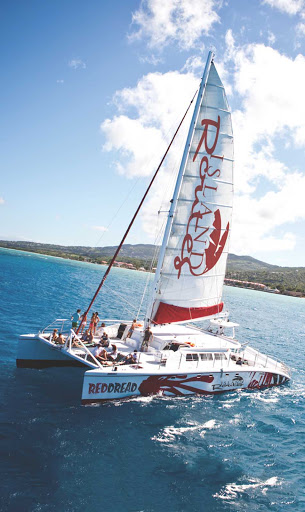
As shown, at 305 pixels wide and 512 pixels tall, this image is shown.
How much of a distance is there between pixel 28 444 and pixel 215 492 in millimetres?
5684

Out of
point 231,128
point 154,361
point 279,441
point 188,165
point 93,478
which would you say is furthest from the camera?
point 231,128

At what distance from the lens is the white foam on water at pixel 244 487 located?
9117 mm

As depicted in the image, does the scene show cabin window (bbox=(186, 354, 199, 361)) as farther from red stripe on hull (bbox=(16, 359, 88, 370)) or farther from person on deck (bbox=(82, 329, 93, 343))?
red stripe on hull (bbox=(16, 359, 88, 370))

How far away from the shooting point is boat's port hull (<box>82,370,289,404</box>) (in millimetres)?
13023

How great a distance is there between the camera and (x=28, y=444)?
32.2 ft

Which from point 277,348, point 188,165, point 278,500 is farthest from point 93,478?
point 277,348

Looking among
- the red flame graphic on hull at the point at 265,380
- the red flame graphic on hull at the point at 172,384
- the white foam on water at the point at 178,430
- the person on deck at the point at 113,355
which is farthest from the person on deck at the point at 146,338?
the red flame graphic on hull at the point at 265,380

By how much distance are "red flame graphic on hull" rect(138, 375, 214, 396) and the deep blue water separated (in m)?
0.44

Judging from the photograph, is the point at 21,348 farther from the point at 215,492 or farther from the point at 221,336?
the point at 221,336

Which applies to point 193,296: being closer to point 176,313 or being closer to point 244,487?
point 176,313

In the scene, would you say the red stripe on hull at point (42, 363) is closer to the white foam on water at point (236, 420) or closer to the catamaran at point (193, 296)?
the catamaran at point (193, 296)

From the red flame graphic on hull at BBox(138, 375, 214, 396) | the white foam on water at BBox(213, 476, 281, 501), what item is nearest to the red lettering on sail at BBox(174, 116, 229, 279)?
the red flame graphic on hull at BBox(138, 375, 214, 396)

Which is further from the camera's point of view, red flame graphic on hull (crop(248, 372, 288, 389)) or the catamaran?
red flame graphic on hull (crop(248, 372, 288, 389))

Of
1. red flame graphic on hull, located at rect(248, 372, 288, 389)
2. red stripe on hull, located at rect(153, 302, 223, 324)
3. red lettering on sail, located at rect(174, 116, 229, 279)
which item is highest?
red lettering on sail, located at rect(174, 116, 229, 279)
